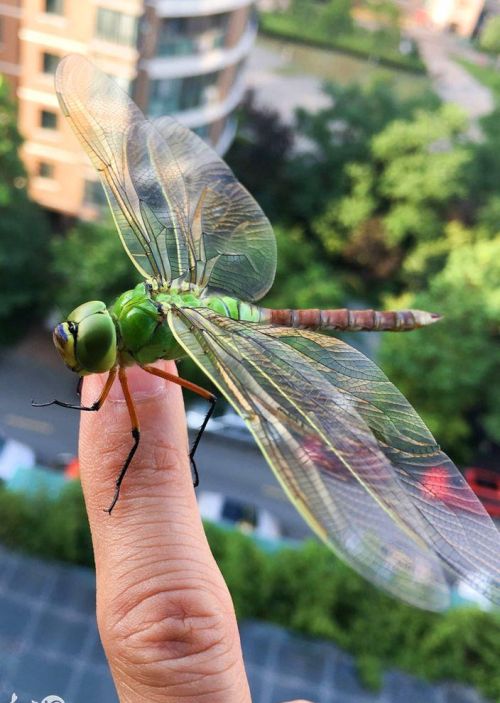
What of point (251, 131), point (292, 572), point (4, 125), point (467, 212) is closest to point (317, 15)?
point (251, 131)

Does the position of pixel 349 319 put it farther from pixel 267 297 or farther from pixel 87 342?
pixel 267 297

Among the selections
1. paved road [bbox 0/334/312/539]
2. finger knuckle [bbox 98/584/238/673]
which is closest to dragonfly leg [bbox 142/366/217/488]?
finger knuckle [bbox 98/584/238/673]

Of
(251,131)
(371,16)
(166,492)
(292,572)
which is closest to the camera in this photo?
(166,492)

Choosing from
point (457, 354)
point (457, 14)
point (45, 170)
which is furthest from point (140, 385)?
point (457, 14)

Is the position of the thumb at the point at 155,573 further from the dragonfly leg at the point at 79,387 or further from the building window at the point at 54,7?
the building window at the point at 54,7

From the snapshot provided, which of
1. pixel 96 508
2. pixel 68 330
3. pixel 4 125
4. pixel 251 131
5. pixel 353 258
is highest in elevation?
pixel 68 330

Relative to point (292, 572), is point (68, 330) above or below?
above

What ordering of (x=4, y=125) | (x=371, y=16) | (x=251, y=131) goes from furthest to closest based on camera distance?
(x=371, y=16), (x=251, y=131), (x=4, y=125)

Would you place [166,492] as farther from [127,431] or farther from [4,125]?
[4,125]
